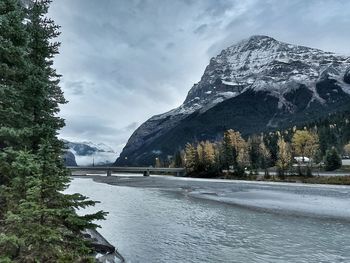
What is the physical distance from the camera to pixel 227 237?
90.9ft

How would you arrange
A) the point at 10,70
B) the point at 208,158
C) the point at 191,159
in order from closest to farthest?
the point at 10,70 → the point at 208,158 → the point at 191,159

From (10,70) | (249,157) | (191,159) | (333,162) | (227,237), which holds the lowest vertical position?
(227,237)

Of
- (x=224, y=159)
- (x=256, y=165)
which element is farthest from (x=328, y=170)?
(x=224, y=159)

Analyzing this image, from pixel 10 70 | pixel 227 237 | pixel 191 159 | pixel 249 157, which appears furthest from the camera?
pixel 191 159

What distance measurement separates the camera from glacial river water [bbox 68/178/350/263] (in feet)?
72.0

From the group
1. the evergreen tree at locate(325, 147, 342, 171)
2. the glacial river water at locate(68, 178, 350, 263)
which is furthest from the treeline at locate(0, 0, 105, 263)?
the evergreen tree at locate(325, 147, 342, 171)

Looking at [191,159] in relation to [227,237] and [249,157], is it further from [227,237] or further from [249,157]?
[227,237]

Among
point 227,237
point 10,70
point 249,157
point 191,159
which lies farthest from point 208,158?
point 10,70

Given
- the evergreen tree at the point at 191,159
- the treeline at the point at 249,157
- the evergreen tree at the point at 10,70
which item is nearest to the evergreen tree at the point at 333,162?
the treeline at the point at 249,157

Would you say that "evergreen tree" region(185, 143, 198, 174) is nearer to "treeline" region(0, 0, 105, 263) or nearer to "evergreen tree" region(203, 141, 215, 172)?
"evergreen tree" region(203, 141, 215, 172)

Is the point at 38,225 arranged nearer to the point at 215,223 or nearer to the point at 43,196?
the point at 43,196

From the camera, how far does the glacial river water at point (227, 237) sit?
22.0 meters

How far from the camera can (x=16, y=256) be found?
1096 centimetres

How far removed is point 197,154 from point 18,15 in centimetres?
15580
